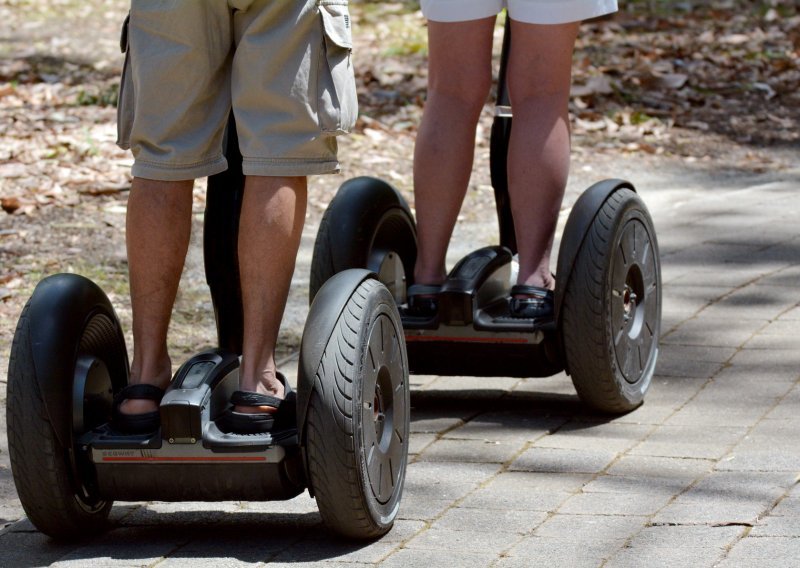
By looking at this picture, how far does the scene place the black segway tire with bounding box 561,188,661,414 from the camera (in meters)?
3.58

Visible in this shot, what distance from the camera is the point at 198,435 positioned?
2.78 metres

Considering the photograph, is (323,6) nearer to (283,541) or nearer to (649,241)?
(283,541)

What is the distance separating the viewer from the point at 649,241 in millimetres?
3936

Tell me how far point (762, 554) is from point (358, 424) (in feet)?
2.67

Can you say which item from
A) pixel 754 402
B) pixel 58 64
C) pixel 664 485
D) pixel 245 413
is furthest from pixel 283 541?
pixel 58 64

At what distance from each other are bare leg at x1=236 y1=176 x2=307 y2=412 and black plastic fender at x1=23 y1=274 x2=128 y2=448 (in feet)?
1.10

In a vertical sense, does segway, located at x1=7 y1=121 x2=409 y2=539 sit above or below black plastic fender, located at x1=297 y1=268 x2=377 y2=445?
below

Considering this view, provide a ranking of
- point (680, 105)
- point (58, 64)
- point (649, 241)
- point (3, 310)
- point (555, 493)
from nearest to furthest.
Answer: point (555, 493), point (649, 241), point (3, 310), point (680, 105), point (58, 64)

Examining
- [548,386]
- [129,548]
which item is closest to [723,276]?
[548,386]

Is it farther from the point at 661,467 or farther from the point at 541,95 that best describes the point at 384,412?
the point at 541,95

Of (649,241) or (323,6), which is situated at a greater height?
(323,6)

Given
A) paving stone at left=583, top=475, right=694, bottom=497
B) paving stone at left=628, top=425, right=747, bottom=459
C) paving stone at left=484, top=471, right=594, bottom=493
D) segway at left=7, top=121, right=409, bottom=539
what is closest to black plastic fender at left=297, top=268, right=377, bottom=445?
segway at left=7, top=121, right=409, bottom=539

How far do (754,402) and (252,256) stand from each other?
1.60 m

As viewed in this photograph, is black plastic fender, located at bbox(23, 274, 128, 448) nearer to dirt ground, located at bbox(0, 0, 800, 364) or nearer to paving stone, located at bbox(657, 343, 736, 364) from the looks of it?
dirt ground, located at bbox(0, 0, 800, 364)
